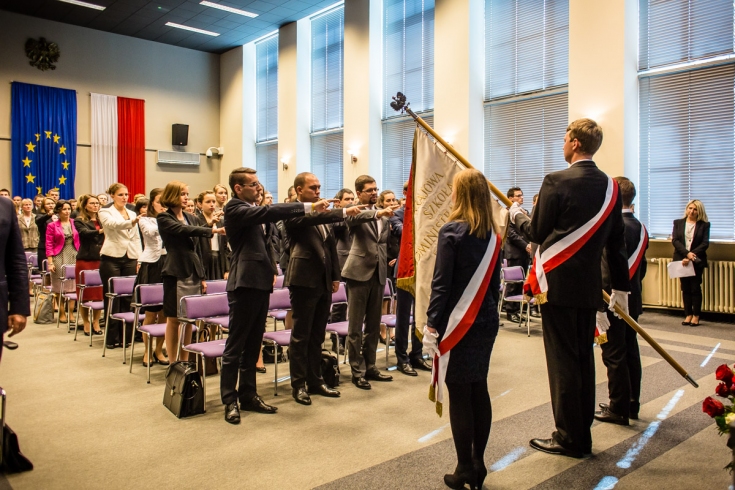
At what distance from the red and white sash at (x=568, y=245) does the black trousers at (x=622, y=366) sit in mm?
814

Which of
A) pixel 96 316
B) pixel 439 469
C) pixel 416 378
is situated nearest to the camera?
pixel 439 469

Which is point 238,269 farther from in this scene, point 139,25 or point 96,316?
point 139,25

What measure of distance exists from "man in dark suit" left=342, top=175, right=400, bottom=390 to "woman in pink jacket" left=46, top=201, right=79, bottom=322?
456cm

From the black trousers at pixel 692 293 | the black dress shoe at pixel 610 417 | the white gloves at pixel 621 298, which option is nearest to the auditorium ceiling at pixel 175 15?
the black trousers at pixel 692 293

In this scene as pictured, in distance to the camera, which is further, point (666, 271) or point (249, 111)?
point (249, 111)

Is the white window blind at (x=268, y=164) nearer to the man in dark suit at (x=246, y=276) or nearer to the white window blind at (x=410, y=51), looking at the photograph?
the white window blind at (x=410, y=51)

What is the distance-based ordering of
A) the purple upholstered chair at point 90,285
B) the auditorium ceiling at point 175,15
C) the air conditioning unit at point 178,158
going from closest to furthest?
the purple upholstered chair at point 90,285 → the auditorium ceiling at point 175,15 → the air conditioning unit at point 178,158

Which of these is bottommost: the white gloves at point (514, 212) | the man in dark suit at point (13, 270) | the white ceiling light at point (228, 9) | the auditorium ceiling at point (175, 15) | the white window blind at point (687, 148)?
the man in dark suit at point (13, 270)

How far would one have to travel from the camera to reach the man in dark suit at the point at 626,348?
11.9 feet

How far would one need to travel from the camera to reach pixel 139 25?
14477mm

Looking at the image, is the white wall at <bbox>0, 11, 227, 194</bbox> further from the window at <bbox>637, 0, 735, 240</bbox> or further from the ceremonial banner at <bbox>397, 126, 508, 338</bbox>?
the ceremonial banner at <bbox>397, 126, 508, 338</bbox>

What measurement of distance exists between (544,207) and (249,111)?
1433cm

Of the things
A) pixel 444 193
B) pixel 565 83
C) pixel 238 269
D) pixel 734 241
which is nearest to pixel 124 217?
pixel 238 269

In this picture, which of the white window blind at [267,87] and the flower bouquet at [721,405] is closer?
the flower bouquet at [721,405]
